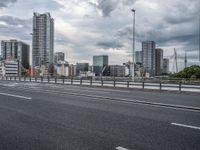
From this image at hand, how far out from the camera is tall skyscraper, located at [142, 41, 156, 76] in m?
117

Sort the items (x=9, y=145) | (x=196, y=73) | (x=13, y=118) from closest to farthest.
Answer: (x=9, y=145) → (x=13, y=118) → (x=196, y=73)

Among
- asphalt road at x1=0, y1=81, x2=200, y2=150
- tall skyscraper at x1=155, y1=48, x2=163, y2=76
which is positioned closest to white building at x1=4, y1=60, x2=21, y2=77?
tall skyscraper at x1=155, y1=48, x2=163, y2=76

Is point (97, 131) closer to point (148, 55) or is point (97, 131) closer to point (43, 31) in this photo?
point (43, 31)

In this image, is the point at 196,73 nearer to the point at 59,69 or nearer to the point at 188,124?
the point at 188,124

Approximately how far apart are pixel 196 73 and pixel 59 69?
90977mm

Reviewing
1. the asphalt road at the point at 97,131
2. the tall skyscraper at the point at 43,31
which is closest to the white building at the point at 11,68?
the tall skyscraper at the point at 43,31

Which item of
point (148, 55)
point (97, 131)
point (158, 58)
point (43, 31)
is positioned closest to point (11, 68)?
point (43, 31)

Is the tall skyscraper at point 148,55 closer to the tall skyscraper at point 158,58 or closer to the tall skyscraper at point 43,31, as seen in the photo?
the tall skyscraper at point 158,58

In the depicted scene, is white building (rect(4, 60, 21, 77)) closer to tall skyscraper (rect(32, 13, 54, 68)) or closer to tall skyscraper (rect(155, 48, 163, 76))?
tall skyscraper (rect(32, 13, 54, 68))

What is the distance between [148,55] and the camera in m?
124

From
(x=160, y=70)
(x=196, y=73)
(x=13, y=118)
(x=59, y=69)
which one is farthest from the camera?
(x=160, y=70)

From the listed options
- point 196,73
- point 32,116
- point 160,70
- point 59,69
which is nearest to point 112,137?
point 32,116

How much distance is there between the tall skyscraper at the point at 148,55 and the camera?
385ft

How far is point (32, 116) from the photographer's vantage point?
8062mm
